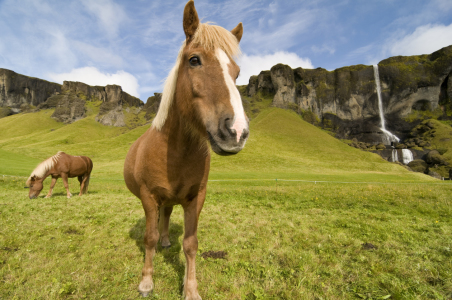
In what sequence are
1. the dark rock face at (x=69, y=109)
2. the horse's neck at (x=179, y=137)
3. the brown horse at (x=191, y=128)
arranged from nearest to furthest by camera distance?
the brown horse at (x=191, y=128)
the horse's neck at (x=179, y=137)
the dark rock face at (x=69, y=109)

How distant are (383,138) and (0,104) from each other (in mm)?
237945

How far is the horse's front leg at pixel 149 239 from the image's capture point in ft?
12.2

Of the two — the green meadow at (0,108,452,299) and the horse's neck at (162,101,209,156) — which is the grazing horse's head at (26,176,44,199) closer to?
the green meadow at (0,108,452,299)

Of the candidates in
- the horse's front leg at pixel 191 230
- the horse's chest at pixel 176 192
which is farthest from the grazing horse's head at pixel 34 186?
the horse's front leg at pixel 191 230

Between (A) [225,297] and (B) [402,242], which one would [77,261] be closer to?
(A) [225,297]

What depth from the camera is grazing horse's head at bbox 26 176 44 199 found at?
11480mm

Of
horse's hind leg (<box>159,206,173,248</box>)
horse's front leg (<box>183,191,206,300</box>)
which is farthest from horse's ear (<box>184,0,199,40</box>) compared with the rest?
horse's hind leg (<box>159,206,173,248</box>)

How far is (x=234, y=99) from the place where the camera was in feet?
7.75

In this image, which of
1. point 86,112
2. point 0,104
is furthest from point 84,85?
point 0,104

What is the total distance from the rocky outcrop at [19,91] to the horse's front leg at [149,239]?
205m

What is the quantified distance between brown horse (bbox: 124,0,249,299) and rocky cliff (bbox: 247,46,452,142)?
370ft

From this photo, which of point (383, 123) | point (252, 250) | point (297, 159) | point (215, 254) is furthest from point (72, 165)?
point (383, 123)

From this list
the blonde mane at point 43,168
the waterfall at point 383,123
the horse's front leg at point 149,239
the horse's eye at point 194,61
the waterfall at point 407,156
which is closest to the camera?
the horse's eye at point 194,61

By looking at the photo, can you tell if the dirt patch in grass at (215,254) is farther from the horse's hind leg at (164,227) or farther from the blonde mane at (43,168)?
the blonde mane at (43,168)
